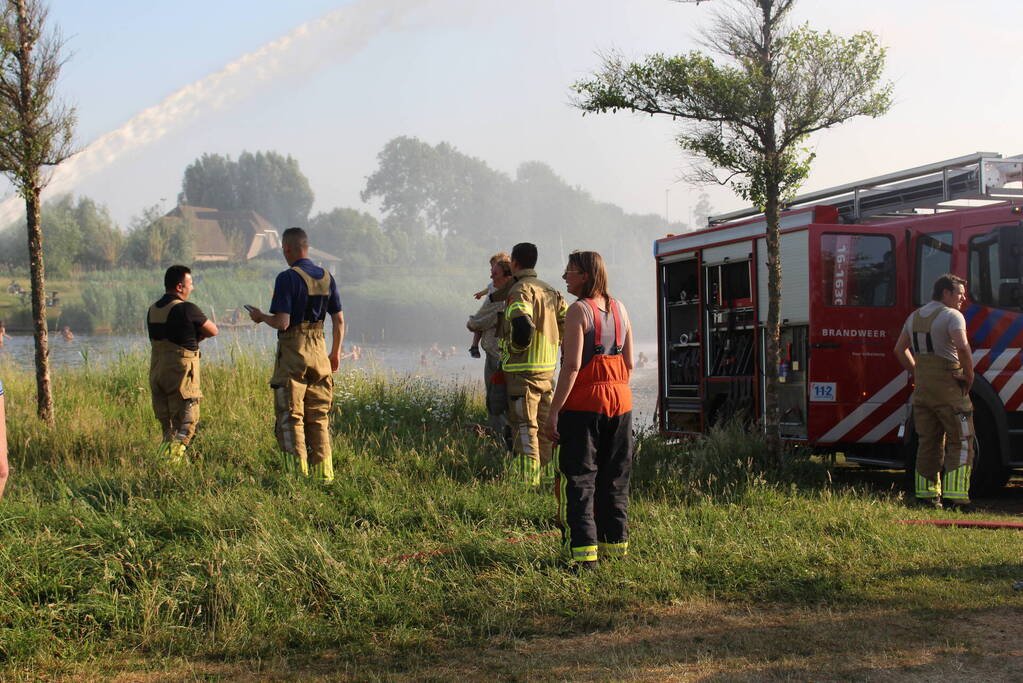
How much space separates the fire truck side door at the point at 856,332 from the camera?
29.3 feet

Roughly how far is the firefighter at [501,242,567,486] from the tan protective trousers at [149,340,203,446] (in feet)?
8.89

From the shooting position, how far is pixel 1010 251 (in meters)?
8.45

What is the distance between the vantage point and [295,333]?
23.2 feet

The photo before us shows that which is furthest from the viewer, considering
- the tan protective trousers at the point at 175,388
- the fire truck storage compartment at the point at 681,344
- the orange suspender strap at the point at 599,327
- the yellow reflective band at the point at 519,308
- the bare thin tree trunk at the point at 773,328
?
the fire truck storage compartment at the point at 681,344

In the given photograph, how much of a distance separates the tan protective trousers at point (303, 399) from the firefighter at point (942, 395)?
480 cm

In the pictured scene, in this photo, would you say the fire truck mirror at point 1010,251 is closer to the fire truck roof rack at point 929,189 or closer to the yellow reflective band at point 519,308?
the fire truck roof rack at point 929,189

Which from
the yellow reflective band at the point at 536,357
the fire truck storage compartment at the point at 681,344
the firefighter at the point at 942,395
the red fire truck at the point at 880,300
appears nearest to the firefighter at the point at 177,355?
the yellow reflective band at the point at 536,357

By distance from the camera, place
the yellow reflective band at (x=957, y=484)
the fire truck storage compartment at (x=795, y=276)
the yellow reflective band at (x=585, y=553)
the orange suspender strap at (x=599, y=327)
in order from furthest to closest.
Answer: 1. the fire truck storage compartment at (x=795, y=276)
2. the yellow reflective band at (x=957, y=484)
3. the orange suspender strap at (x=599, y=327)
4. the yellow reflective band at (x=585, y=553)

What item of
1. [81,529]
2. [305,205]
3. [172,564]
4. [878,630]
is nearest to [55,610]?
[172,564]

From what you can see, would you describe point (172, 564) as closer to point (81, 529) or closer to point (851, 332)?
point (81, 529)

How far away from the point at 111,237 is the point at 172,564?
4856 centimetres

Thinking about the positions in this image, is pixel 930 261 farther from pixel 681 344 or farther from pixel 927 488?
pixel 681 344

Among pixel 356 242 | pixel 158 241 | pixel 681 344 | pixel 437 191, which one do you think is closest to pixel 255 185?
pixel 356 242

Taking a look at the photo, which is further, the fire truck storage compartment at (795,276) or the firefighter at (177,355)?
the fire truck storage compartment at (795,276)
